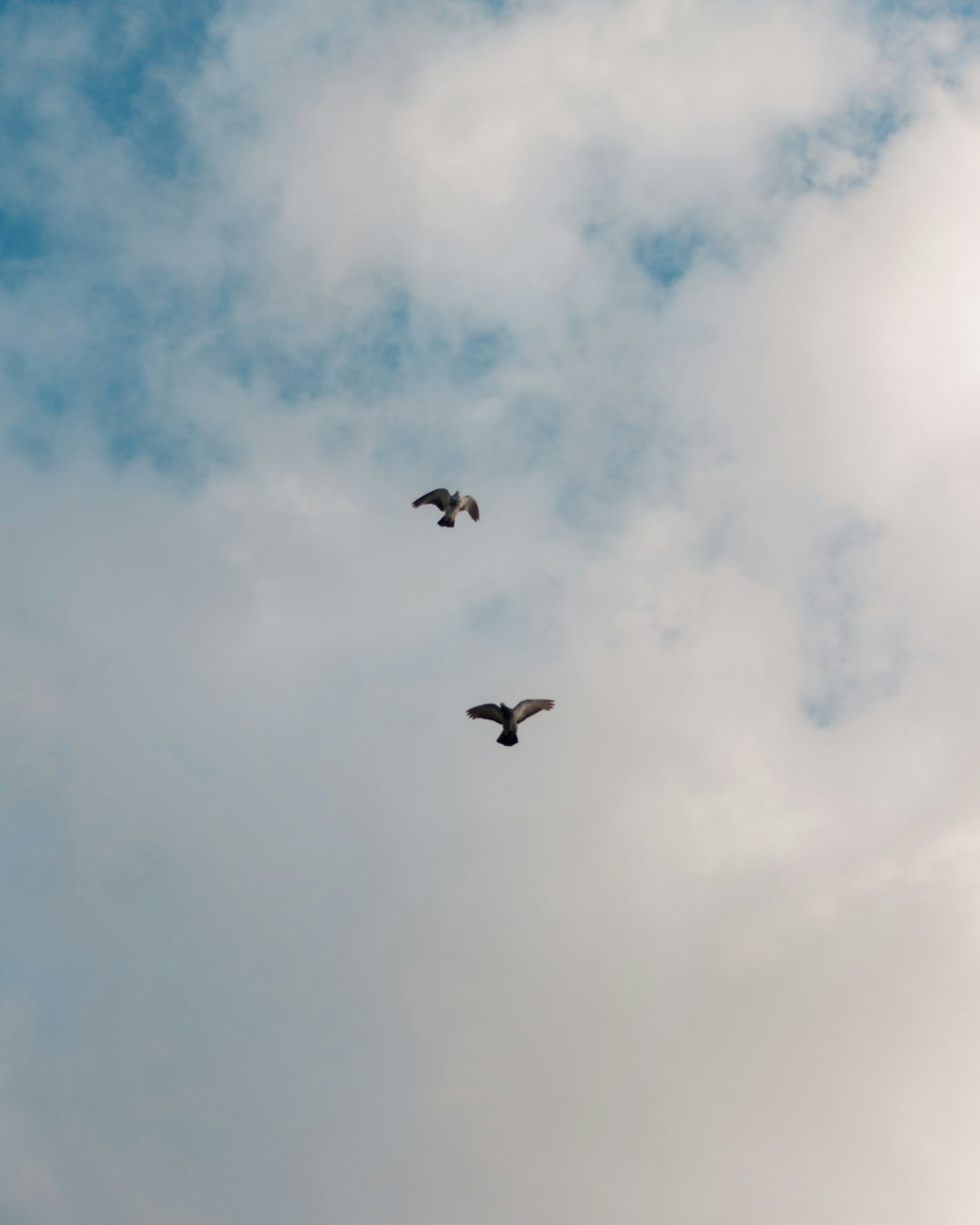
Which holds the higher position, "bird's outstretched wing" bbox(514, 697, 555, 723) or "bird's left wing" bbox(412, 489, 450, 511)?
"bird's left wing" bbox(412, 489, 450, 511)

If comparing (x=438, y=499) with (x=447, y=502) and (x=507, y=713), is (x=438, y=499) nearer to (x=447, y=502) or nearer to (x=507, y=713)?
(x=447, y=502)

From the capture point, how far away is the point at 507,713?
9175 cm

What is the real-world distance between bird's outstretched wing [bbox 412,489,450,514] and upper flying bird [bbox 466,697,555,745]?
17250mm

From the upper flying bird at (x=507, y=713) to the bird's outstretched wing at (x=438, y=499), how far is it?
56.6ft

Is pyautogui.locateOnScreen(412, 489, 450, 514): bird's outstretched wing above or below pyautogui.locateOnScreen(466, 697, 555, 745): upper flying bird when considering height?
above

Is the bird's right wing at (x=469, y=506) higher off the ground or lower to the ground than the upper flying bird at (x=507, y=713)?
higher

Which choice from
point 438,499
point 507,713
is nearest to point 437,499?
point 438,499

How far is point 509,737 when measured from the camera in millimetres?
90688

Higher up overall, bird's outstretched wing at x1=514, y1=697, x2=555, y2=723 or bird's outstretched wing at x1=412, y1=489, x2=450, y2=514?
bird's outstretched wing at x1=412, y1=489, x2=450, y2=514

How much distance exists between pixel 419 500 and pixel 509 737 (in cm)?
2087

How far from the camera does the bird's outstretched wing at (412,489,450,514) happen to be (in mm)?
99875

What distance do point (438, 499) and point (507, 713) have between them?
1907cm

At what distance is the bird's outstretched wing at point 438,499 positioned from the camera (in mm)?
99875

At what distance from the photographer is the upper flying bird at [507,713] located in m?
90.8
